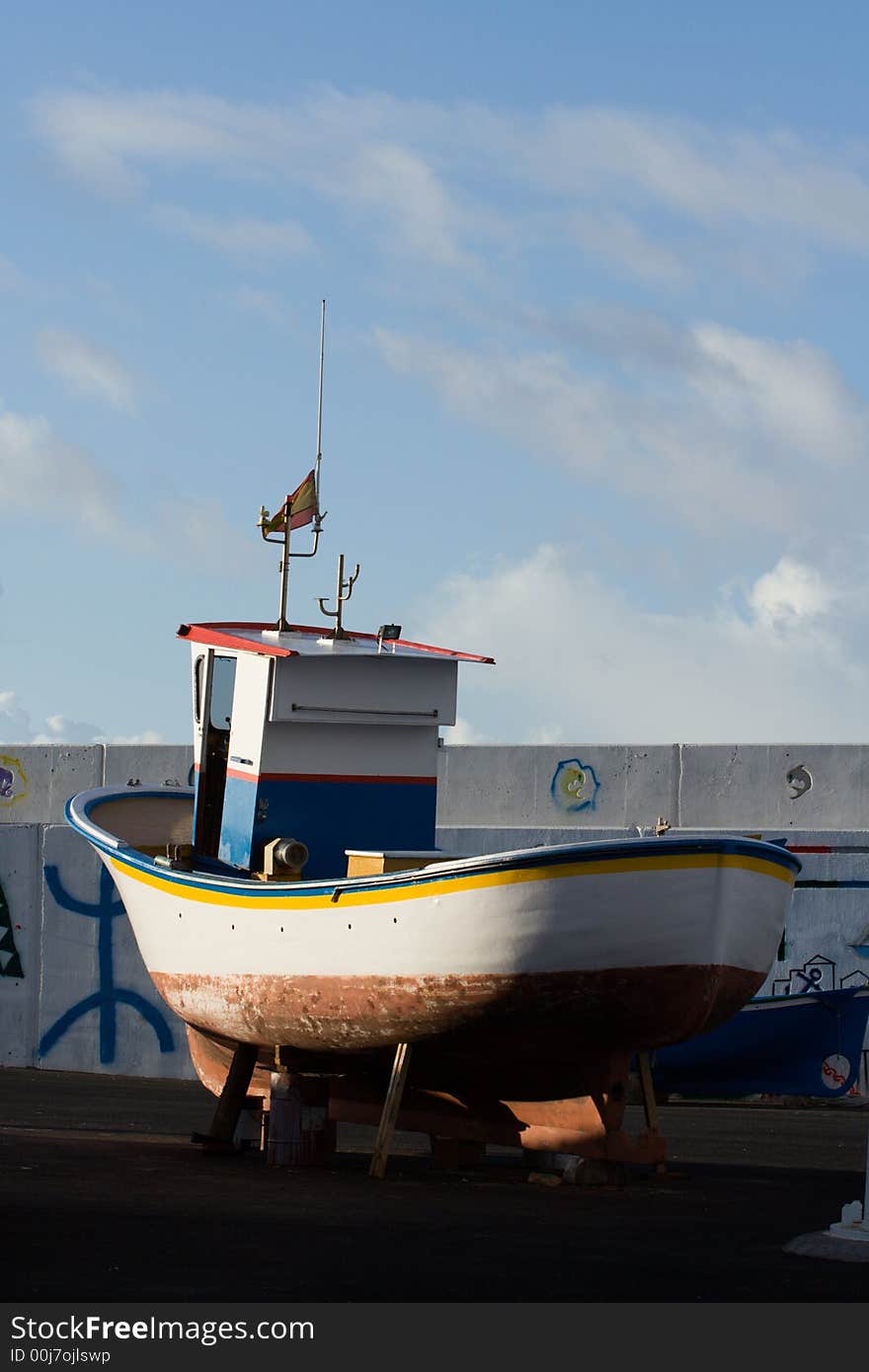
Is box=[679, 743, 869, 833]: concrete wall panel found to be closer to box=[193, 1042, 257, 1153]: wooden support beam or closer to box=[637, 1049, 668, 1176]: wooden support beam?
box=[193, 1042, 257, 1153]: wooden support beam

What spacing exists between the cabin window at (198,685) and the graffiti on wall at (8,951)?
621 centimetres

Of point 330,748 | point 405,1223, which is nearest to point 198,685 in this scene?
point 330,748

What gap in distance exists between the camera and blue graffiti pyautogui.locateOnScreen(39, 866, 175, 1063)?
61.2 feet

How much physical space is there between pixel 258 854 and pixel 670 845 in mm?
3640

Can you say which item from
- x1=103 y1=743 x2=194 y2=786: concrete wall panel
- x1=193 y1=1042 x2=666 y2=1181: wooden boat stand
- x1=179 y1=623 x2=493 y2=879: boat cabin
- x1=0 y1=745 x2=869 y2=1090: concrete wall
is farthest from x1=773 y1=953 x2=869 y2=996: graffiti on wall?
x1=103 y1=743 x2=194 y2=786: concrete wall panel

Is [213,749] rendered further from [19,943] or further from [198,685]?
[19,943]

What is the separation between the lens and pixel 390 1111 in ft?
36.8

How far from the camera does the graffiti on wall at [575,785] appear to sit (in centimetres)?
2430


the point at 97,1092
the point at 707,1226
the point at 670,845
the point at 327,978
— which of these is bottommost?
Result: the point at 97,1092

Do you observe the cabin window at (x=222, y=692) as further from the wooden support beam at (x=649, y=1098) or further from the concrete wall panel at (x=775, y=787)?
the concrete wall panel at (x=775, y=787)

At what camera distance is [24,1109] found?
1520cm

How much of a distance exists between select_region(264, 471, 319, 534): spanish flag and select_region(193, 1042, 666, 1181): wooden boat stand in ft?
12.5
